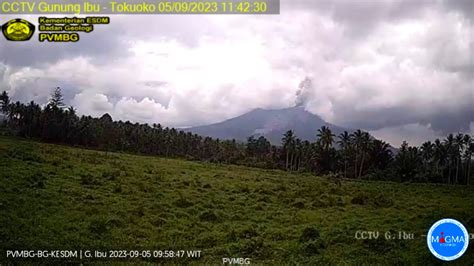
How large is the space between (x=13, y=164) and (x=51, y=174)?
2.59 metres

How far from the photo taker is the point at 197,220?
57.5 ft

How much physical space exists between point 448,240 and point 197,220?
10839mm

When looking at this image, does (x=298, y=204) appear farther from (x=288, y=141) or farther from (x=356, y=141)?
(x=288, y=141)

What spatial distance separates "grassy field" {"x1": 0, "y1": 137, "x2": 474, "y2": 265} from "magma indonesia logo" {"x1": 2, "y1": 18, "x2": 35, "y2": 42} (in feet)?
21.5

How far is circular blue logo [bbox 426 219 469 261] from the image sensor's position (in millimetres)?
9672

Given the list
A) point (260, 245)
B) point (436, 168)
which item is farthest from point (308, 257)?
point (436, 168)

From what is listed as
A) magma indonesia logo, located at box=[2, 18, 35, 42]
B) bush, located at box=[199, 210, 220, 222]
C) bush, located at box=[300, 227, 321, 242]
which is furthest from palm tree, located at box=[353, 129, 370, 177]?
magma indonesia logo, located at box=[2, 18, 35, 42]

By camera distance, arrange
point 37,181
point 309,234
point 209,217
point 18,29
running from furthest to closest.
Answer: point 37,181
point 209,217
point 309,234
point 18,29

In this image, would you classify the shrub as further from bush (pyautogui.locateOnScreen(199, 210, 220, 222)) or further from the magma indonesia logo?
the magma indonesia logo

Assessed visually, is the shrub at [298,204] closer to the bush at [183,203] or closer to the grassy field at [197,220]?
the grassy field at [197,220]

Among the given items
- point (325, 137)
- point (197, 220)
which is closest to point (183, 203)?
point (197, 220)

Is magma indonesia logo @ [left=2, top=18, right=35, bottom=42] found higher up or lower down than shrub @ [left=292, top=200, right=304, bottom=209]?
higher up

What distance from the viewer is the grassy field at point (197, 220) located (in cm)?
1198

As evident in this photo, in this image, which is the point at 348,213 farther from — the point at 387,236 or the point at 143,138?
the point at 143,138
